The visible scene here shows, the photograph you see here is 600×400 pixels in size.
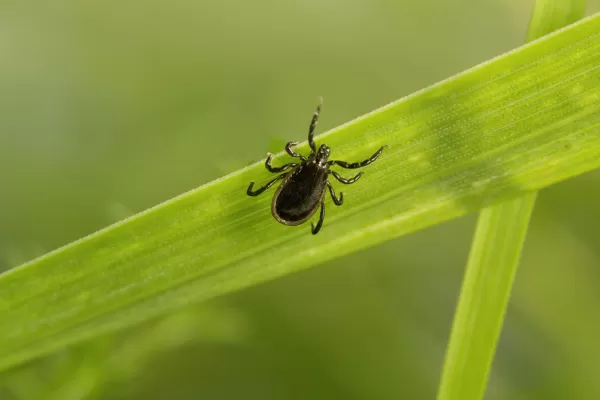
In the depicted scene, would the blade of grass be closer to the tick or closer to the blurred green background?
the tick

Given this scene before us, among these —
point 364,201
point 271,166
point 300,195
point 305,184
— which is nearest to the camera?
point 364,201

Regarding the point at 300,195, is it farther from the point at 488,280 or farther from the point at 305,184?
the point at 488,280

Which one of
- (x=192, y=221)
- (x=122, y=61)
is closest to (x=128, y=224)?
(x=192, y=221)

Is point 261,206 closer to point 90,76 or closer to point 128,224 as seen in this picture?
point 128,224

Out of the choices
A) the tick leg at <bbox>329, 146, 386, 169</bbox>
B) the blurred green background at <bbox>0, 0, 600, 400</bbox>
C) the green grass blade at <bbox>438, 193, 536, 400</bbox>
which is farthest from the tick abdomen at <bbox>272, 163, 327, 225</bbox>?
the blurred green background at <bbox>0, 0, 600, 400</bbox>

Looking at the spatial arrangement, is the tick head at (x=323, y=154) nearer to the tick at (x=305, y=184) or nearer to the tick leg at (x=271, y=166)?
the tick at (x=305, y=184)

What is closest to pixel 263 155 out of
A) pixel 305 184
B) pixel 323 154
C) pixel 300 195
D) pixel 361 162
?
pixel 305 184
